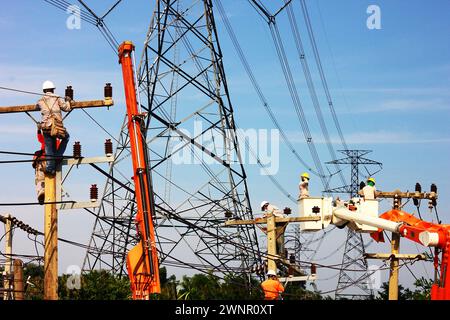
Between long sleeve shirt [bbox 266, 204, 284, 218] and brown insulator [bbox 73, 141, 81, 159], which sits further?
long sleeve shirt [bbox 266, 204, 284, 218]

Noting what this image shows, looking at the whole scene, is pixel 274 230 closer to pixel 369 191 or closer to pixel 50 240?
pixel 369 191

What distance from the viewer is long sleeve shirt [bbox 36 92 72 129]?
18344 millimetres

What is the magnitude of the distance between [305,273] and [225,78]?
41.0ft

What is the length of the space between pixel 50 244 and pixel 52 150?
2.09 m

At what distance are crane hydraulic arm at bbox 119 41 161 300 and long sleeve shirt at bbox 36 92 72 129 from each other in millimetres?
1982

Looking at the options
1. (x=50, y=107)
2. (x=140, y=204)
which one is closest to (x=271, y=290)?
(x=140, y=204)

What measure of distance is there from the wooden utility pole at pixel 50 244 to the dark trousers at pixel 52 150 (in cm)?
37

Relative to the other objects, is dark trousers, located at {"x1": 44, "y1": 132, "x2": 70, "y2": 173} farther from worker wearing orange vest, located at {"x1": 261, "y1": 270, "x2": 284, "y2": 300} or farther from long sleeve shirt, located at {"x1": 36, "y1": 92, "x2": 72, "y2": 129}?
worker wearing orange vest, located at {"x1": 261, "y1": 270, "x2": 284, "y2": 300}

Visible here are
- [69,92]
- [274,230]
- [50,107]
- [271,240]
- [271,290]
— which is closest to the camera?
[271,290]

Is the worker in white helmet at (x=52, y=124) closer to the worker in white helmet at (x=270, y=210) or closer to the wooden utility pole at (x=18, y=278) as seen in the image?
the wooden utility pole at (x=18, y=278)

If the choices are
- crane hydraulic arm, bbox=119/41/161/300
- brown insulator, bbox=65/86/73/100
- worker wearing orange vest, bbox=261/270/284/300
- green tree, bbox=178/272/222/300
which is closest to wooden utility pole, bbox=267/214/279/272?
green tree, bbox=178/272/222/300

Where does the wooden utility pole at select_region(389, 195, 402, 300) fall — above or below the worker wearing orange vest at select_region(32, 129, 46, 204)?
below

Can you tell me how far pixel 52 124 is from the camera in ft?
60.0
